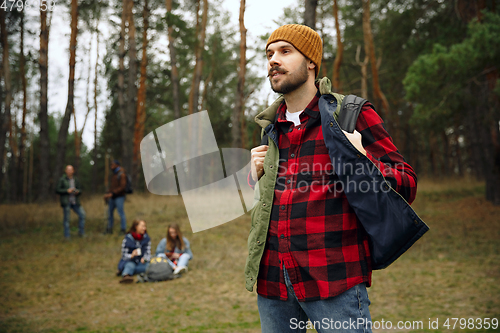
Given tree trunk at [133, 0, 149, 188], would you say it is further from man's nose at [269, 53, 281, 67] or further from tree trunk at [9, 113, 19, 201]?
man's nose at [269, 53, 281, 67]

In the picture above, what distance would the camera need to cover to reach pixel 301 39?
5.58ft

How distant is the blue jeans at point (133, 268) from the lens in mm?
6963

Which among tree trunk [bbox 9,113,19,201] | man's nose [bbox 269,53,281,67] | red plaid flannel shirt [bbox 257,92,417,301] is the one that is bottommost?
red plaid flannel shirt [bbox 257,92,417,301]

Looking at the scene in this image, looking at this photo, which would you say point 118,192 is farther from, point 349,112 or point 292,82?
point 349,112

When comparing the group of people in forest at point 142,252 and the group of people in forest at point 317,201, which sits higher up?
the group of people in forest at point 317,201

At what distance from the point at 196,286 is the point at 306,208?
5428 mm

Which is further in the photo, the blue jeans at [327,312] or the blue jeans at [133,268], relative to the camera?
the blue jeans at [133,268]

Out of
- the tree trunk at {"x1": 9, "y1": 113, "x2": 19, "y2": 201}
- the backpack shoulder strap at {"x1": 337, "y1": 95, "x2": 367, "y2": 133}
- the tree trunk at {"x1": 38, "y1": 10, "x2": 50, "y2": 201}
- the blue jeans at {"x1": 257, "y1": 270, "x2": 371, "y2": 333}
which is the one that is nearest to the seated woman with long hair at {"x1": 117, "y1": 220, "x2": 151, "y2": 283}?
the blue jeans at {"x1": 257, "y1": 270, "x2": 371, "y2": 333}

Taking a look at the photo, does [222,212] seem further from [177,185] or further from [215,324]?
[215,324]

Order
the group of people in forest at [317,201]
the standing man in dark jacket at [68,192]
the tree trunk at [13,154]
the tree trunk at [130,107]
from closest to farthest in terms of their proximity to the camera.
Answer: the group of people in forest at [317,201], the standing man in dark jacket at [68,192], the tree trunk at [130,107], the tree trunk at [13,154]

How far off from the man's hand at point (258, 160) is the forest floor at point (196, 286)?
341 cm

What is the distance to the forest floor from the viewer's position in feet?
16.1

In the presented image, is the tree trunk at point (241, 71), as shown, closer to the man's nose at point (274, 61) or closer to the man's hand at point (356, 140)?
the man's nose at point (274, 61)

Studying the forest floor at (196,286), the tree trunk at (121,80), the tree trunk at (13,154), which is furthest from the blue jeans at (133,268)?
the tree trunk at (13,154)
